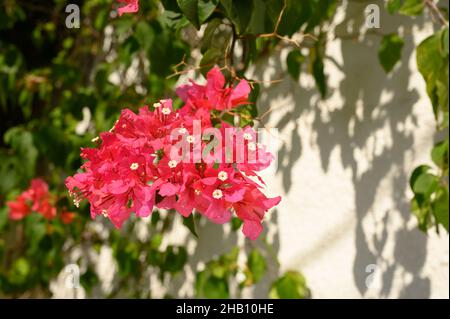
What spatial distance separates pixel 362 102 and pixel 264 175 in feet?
1.20

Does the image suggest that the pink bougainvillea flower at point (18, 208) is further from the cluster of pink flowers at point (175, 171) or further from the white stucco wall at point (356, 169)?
the cluster of pink flowers at point (175, 171)

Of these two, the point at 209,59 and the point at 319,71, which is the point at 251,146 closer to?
the point at 209,59

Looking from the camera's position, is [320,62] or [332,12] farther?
[332,12]

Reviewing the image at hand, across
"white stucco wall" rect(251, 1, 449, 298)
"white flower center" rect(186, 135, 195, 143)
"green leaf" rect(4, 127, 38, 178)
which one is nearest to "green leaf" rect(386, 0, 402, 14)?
"white stucco wall" rect(251, 1, 449, 298)

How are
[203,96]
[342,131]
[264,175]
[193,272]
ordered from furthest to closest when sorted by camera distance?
[193,272]
[264,175]
[342,131]
[203,96]

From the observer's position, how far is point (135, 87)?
6.26 ft

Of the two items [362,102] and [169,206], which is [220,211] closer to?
[169,206]

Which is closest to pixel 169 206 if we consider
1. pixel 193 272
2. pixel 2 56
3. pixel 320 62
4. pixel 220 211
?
pixel 220 211

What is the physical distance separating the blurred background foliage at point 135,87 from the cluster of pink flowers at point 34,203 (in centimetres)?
3

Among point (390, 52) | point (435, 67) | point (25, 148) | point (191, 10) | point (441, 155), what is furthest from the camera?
point (25, 148)

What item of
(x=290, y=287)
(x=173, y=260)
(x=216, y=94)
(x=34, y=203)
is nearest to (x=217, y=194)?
(x=216, y=94)

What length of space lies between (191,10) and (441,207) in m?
0.64

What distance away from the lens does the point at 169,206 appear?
66 centimetres

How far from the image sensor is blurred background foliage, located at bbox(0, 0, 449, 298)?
879 mm
